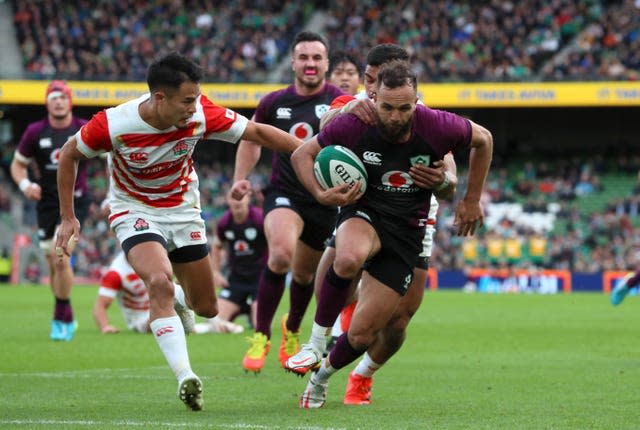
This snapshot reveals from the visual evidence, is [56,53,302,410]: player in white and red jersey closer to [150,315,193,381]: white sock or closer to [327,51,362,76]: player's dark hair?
[150,315,193,381]: white sock

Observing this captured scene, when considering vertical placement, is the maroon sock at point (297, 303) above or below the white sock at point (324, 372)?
below

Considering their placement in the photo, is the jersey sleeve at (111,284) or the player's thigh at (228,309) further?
the player's thigh at (228,309)

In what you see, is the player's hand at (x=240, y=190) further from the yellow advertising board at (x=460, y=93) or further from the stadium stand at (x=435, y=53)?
the yellow advertising board at (x=460, y=93)

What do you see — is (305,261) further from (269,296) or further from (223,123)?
(223,123)

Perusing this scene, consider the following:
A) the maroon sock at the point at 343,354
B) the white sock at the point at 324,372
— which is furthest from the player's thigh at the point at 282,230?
the maroon sock at the point at 343,354

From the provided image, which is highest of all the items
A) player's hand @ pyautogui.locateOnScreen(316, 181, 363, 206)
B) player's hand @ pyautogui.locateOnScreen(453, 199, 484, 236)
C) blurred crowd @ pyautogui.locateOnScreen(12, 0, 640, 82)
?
player's hand @ pyautogui.locateOnScreen(316, 181, 363, 206)

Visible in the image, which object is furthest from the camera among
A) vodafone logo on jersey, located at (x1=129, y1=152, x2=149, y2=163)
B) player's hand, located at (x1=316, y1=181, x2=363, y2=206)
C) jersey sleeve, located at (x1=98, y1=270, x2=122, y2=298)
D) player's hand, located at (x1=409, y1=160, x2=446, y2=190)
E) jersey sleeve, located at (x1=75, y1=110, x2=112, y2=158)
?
jersey sleeve, located at (x1=98, y1=270, x2=122, y2=298)

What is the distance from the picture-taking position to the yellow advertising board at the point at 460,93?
3753 centimetres

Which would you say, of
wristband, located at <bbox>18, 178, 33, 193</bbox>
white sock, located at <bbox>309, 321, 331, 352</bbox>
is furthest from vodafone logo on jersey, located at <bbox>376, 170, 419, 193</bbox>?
wristband, located at <bbox>18, 178, 33, 193</bbox>

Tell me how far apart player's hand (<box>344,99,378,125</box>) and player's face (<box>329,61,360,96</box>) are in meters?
3.35

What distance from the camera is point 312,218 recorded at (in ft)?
31.3

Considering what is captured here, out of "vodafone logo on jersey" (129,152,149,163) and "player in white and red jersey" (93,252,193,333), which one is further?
"player in white and red jersey" (93,252,193,333)

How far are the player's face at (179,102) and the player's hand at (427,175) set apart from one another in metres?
1.39

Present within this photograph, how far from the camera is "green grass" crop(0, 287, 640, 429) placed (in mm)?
6469
